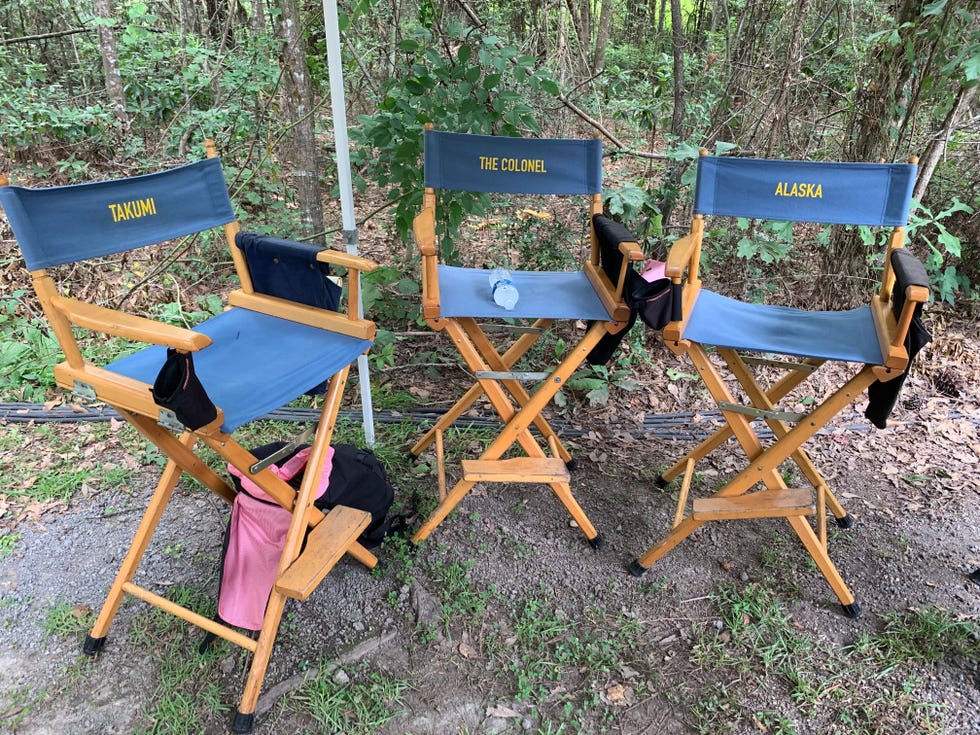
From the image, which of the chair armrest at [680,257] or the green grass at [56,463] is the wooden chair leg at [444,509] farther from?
the green grass at [56,463]

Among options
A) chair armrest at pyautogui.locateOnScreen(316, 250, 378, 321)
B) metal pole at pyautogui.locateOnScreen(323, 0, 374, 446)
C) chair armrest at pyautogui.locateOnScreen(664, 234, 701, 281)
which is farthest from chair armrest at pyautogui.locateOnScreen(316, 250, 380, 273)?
chair armrest at pyautogui.locateOnScreen(664, 234, 701, 281)

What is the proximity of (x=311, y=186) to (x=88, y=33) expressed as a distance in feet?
11.9

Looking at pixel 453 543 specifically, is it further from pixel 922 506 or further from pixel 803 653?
pixel 922 506

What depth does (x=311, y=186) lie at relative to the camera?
3023mm

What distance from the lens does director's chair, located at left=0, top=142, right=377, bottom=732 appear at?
4.56 feet

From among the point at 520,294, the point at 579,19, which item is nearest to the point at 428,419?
the point at 520,294

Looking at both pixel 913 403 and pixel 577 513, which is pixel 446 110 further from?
pixel 913 403

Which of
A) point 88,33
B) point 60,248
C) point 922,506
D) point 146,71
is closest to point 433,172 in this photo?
point 60,248

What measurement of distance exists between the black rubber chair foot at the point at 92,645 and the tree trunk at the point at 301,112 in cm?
190

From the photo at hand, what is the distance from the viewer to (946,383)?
3.01 metres

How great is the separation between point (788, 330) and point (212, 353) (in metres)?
1.71

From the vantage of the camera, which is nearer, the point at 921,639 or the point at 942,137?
the point at 921,639

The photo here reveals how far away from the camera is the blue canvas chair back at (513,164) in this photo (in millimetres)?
2002

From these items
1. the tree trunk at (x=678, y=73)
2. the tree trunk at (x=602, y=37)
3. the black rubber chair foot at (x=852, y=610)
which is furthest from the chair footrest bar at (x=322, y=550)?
the tree trunk at (x=602, y=37)
